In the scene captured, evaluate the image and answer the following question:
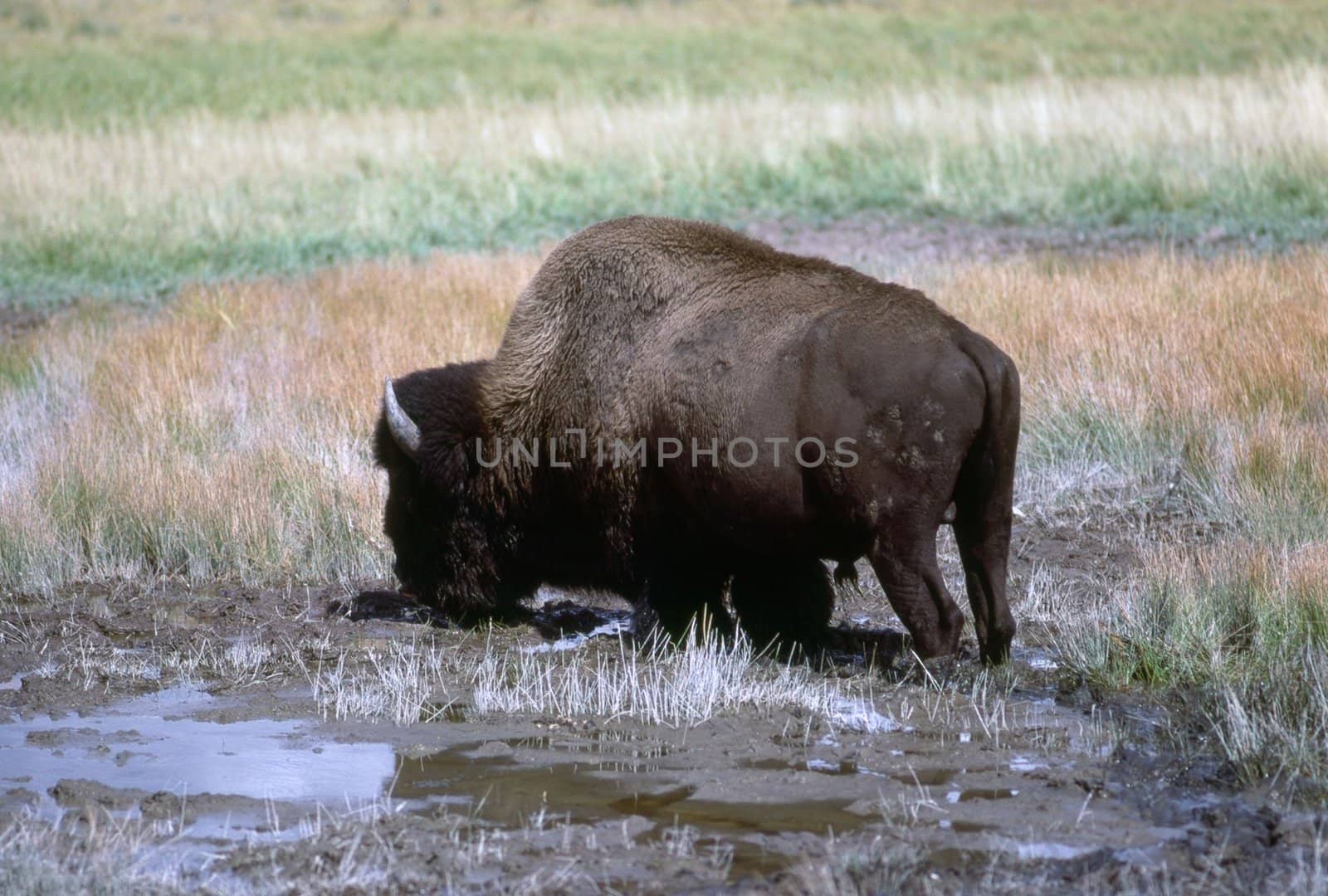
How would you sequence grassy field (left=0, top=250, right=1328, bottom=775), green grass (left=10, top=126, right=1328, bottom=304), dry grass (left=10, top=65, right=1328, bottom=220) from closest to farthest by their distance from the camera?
1. grassy field (left=0, top=250, right=1328, bottom=775)
2. green grass (left=10, top=126, right=1328, bottom=304)
3. dry grass (left=10, top=65, right=1328, bottom=220)

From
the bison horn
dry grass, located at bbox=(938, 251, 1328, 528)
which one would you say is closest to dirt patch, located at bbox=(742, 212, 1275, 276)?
dry grass, located at bbox=(938, 251, 1328, 528)

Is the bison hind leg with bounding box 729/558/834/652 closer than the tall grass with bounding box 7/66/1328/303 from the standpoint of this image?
Yes

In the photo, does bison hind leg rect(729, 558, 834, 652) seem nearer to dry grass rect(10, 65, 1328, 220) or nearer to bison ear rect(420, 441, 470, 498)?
bison ear rect(420, 441, 470, 498)

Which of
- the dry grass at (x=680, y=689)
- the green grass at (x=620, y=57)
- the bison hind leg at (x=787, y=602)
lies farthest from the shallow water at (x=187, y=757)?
the green grass at (x=620, y=57)

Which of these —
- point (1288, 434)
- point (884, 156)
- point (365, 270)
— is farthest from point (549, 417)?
point (884, 156)

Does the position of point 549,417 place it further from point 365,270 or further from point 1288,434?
point 365,270

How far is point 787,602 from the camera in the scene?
681 cm

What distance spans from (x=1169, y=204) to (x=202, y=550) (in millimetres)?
13118

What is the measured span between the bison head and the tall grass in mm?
9836

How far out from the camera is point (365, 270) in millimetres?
15242

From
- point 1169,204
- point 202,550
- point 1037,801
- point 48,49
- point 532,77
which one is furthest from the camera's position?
point 48,49

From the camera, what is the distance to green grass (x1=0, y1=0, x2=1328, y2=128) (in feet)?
109

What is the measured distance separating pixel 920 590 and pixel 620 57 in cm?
3699

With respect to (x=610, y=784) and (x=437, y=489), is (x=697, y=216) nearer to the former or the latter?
(x=437, y=489)
